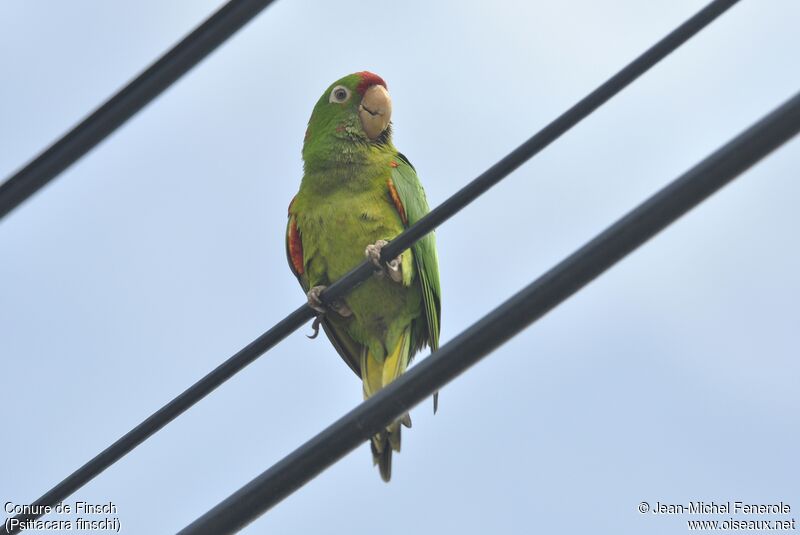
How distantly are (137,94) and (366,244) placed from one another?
302 cm

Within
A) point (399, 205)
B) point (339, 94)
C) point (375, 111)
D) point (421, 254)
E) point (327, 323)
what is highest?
point (339, 94)

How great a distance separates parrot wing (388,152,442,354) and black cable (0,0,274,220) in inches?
121

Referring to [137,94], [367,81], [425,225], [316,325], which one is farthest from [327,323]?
[137,94]


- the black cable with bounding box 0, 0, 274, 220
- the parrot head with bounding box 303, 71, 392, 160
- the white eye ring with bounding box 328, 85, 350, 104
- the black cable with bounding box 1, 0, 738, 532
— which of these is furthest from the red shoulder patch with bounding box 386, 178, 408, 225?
the black cable with bounding box 0, 0, 274, 220

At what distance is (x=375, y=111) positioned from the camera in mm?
5695

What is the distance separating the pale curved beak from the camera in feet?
18.5

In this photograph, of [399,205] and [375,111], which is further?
[375,111]

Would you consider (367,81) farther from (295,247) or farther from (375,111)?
(295,247)

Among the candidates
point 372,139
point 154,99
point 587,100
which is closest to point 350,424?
point 154,99

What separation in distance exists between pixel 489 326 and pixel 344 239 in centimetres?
307

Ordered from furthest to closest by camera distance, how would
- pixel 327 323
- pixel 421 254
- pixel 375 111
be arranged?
pixel 375 111, pixel 327 323, pixel 421 254

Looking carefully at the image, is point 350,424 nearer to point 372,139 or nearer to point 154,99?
point 154,99

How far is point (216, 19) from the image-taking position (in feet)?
6.95

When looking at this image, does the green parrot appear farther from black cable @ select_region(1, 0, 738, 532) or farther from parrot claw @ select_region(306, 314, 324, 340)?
black cable @ select_region(1, 0, 738, 532)
